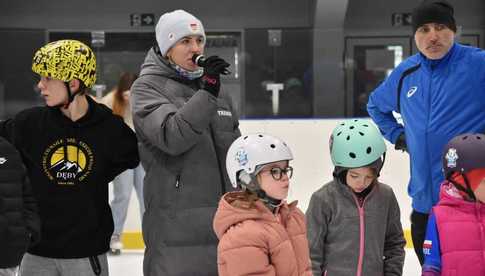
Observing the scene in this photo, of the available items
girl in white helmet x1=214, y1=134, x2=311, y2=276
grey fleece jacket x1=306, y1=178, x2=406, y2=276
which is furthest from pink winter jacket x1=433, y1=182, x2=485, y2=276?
girl in white helmet x1=214, y1=134, x2=311, y2=276

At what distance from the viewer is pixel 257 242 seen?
7.03 ft

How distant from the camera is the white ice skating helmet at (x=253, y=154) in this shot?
227 cm

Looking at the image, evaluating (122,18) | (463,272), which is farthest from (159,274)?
(122,18)

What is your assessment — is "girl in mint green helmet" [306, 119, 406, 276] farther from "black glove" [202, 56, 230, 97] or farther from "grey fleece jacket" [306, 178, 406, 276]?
"black glove" [202, 56, 230, 97]

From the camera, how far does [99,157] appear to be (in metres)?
2.57

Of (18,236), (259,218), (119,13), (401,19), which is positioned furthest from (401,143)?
(119,13)

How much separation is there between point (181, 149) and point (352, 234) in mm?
684

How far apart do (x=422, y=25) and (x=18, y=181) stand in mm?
1479

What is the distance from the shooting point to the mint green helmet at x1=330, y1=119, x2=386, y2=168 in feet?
8.87

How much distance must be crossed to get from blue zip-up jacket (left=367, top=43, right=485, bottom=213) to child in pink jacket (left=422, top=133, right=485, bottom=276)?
0.75 ft

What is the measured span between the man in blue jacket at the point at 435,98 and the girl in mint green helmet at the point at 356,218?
5.6 inches

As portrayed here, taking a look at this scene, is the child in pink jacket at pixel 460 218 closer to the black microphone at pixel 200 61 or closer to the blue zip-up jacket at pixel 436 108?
the blue zip-up jacket at pixel 436 108

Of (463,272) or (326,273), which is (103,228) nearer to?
(326,273)

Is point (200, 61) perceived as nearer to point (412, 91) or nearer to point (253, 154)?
point (253, 154)
